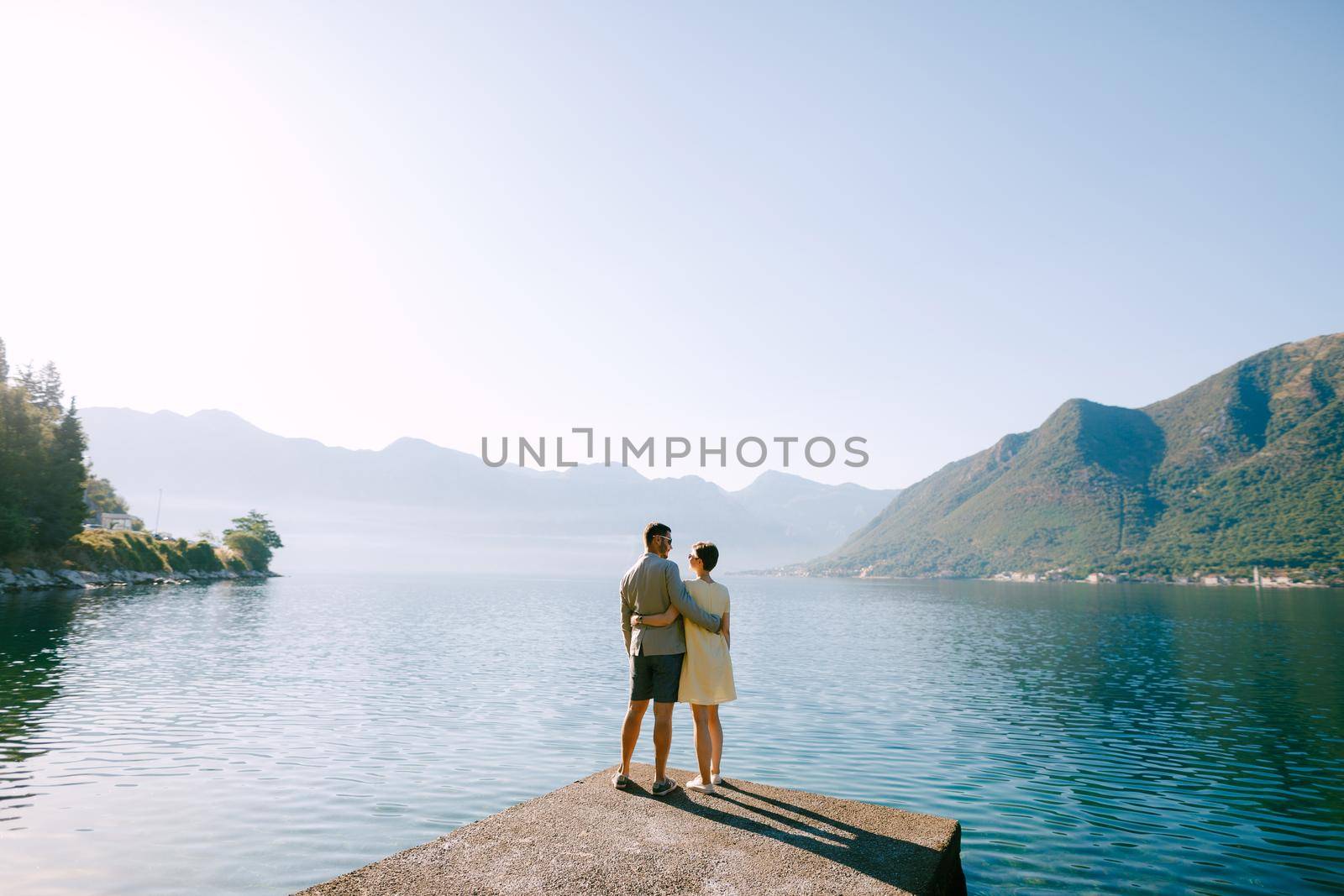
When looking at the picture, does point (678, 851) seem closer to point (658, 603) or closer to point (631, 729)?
point (631, 729)

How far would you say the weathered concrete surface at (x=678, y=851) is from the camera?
21.3 ft

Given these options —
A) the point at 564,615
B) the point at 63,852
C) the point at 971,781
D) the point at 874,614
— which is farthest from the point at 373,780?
the point at 874,614

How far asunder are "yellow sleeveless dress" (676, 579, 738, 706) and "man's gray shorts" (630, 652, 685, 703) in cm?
16

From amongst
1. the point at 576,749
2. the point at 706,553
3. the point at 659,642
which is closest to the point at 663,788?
the point at 659,642

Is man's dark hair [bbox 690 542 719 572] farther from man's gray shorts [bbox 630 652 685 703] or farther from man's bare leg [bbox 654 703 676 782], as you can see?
man's bare leg [bbox 654 703 676 782]

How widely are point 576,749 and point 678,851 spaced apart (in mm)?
11863

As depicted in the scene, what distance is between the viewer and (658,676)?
9.23 m

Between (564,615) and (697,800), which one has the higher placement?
(697,800)

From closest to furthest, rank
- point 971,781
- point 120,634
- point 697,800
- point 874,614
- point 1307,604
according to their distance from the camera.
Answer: point 697,800 < point 971,781 < point 120,634 < point 874,614 < point 1307,604

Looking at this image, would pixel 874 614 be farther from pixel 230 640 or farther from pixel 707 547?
pixel 707 547

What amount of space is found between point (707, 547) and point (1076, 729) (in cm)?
1831

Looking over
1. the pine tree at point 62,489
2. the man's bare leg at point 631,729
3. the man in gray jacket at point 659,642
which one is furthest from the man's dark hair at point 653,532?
the pine tree at point 62,489

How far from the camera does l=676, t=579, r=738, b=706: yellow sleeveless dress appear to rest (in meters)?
9.37

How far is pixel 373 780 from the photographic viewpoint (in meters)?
14.8
